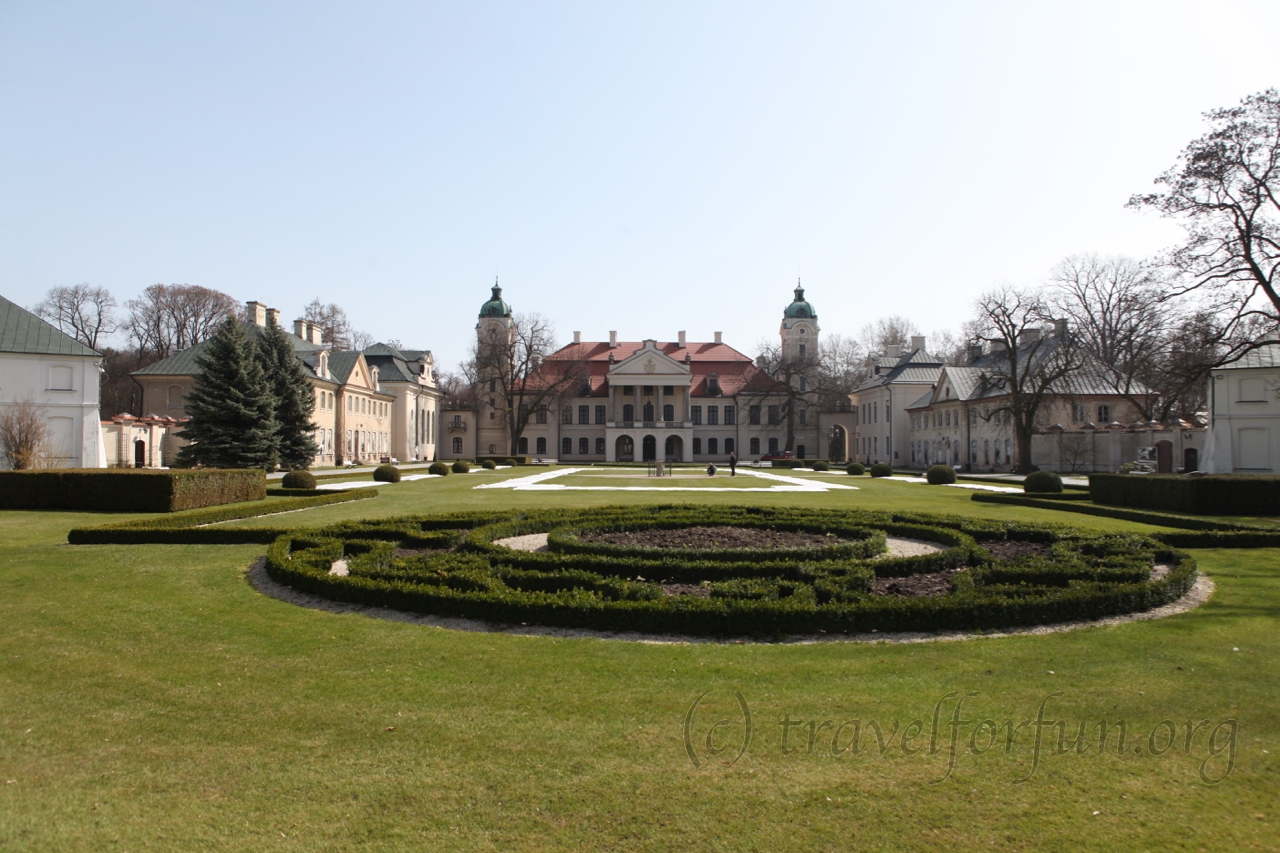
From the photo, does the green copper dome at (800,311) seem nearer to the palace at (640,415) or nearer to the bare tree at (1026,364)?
the palace at (640,415)

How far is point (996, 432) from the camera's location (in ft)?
163

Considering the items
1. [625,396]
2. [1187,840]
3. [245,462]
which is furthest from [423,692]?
[625,396]

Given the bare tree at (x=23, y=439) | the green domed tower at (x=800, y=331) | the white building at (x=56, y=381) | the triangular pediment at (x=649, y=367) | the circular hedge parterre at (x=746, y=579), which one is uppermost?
the green domed tower at (x=800, y=331)

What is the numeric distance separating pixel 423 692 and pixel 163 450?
44276 mm

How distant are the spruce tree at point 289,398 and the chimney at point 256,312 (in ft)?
37.7

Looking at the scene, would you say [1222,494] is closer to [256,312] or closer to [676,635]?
[676,635]

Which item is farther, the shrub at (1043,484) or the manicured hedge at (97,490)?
the shrub at (1043,484)

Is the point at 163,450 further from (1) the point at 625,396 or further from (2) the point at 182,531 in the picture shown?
(1) the point at 625,396

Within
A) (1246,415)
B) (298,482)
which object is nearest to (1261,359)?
(1246,415)

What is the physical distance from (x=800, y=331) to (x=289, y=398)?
51871 millimetres

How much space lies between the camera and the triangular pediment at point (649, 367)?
234 ft

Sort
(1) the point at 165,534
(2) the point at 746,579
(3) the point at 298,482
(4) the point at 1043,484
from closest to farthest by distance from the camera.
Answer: (2) the point at 746,579 → (1) the point at 165,534 → (3) the point at 298,482 → (4) the point at 1043,484

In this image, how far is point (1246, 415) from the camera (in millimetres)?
34188

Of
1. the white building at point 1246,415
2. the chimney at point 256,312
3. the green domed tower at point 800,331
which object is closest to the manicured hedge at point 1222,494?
the white building at point 1246,415
